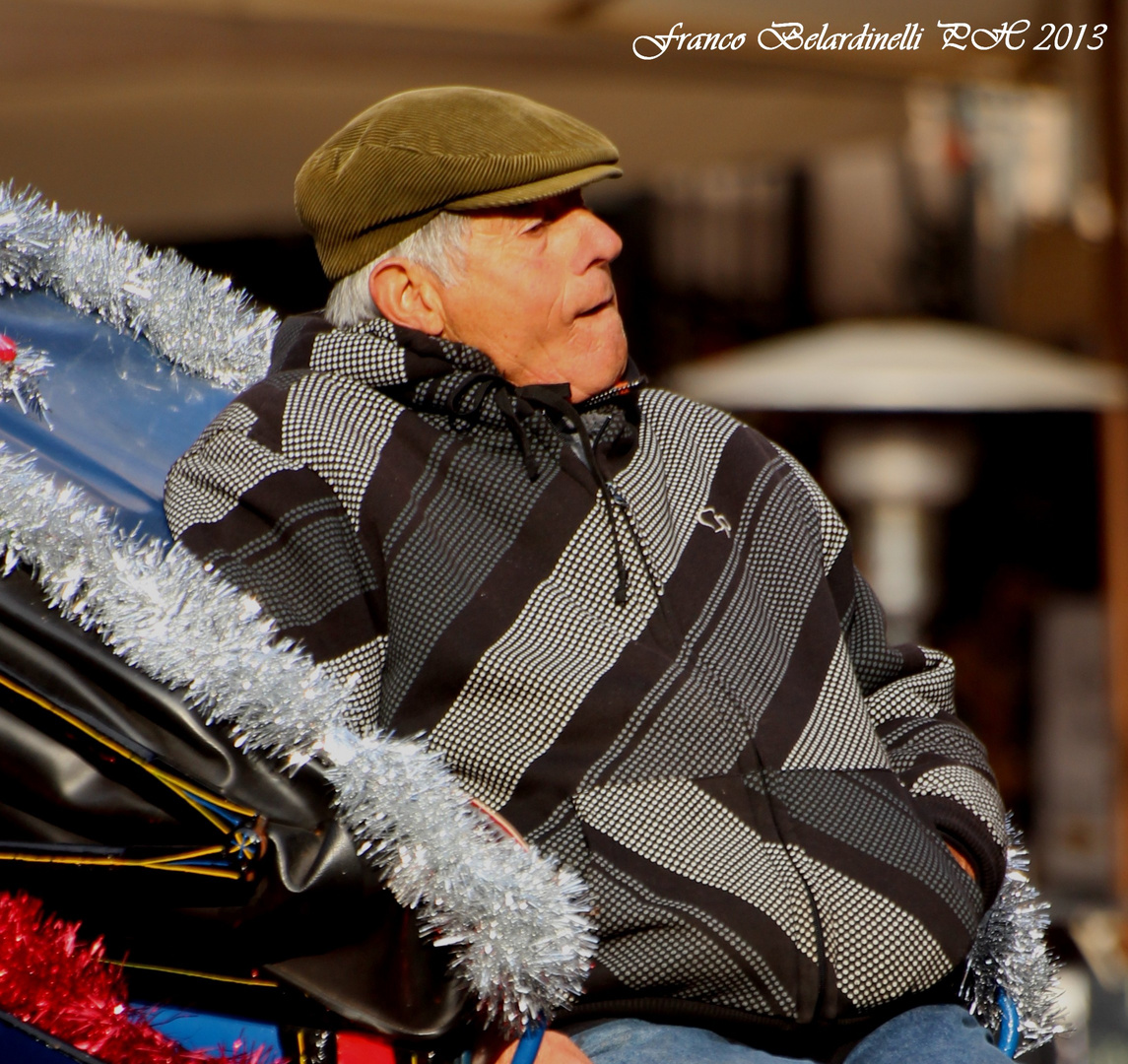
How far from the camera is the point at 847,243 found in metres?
6.80

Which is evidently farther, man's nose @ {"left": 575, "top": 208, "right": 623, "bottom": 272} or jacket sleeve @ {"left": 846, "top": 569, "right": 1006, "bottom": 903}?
man's nose @ {"left": 575, "top": 208, "right": 623, "bottom": 272}

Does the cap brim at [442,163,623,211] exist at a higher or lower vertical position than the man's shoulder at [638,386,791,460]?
higher

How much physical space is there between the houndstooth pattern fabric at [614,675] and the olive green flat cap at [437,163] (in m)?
0.16

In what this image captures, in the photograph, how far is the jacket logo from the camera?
5.71ft

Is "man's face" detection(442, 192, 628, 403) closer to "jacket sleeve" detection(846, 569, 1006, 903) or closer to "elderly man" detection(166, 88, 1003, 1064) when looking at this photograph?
"elderly man" detection(166, 88, 1003, 1064)

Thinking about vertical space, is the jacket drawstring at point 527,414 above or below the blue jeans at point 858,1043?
above

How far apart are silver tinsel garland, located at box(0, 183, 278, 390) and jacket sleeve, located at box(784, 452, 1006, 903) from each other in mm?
788

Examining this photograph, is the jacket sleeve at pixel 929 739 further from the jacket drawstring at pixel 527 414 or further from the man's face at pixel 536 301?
the man's face at pixel 536 301

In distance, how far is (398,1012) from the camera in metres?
1.23

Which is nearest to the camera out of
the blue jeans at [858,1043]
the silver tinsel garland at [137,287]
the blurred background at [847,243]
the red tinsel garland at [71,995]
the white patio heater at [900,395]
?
the red tinsel garland at [71,995]

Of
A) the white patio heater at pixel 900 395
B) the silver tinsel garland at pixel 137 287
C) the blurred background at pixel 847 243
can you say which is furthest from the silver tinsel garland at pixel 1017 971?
the white patio heater at pixel 900 395

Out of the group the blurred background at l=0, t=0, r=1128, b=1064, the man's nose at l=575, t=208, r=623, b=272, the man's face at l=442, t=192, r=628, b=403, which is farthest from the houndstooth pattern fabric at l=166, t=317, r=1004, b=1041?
the blurred background at l=0, t=0, r=1128, b=1064

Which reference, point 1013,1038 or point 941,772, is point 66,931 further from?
point 1013,1038

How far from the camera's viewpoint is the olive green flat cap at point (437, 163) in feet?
5.53
